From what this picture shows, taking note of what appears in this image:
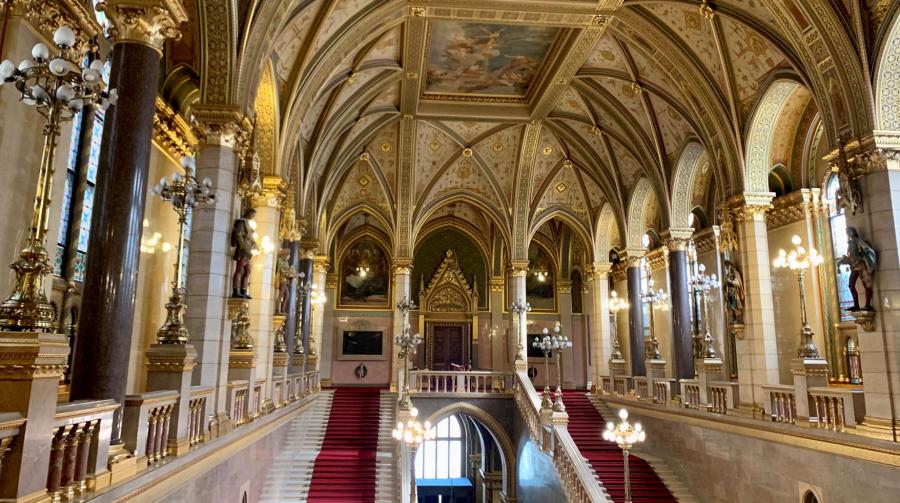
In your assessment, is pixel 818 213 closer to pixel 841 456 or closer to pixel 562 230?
pixel 841 456

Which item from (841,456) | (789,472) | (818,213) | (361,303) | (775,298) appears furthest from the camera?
(361,303)

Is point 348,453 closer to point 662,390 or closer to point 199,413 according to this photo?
point 199,413

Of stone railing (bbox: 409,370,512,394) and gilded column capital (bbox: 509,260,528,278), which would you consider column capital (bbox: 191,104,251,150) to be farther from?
gilded column capital (bbox: 509,260,528,278)

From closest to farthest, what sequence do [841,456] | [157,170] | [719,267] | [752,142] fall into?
[841,456] → [157,170] → [752,142] → [719,267]

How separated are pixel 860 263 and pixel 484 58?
10721mm

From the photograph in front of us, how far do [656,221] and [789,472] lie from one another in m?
13.5

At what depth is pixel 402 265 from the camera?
21625 millimetres

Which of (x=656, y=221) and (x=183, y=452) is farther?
(x=656, y=221)

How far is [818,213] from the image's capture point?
15.2 m

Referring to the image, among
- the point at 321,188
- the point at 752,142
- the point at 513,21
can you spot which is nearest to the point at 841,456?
the point at 752,142

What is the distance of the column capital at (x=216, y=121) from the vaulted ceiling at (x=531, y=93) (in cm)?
69

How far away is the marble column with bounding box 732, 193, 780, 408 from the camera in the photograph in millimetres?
12500

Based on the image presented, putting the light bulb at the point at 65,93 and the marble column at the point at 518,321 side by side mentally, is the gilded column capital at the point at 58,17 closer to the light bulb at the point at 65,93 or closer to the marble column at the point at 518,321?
the light bulb at the point at 65,93

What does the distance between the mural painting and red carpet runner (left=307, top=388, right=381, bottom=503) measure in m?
8.02
